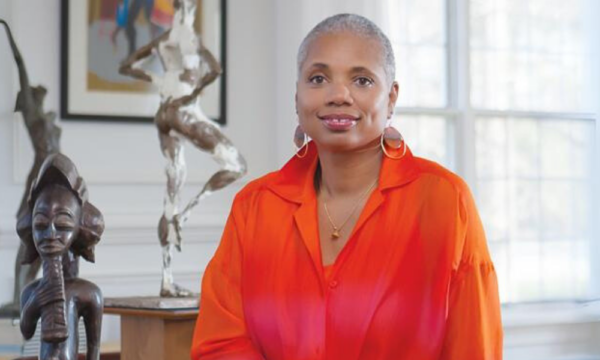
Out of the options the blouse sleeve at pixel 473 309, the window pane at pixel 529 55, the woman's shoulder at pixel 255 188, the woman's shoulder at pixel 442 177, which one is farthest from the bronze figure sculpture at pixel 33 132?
the window pane at pixel 529 55

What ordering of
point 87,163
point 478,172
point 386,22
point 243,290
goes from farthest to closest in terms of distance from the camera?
1. point 478,172
2. point 386,22
3. point 87,163
4. point 243,290

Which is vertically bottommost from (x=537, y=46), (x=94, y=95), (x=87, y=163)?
(x=87, y=163)

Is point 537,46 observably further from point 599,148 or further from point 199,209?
point 199,209

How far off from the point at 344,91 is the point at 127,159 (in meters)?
2.62

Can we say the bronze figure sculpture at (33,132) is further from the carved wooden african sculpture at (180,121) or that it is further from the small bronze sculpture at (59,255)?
the small bronze sculpture at (59,255)

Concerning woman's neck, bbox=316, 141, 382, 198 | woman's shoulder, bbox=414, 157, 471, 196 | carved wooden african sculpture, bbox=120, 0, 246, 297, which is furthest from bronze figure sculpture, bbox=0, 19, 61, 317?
woman's shoulder, bbox=414, 157, 471, 196

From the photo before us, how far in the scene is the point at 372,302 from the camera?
4.48ft

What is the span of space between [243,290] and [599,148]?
3.80m

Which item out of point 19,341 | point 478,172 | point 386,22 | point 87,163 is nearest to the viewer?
point 19,341

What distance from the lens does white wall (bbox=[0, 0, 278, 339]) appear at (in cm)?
373

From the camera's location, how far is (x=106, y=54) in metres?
3.88

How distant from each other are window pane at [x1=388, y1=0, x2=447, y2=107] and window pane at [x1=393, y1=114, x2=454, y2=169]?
0.08 metres

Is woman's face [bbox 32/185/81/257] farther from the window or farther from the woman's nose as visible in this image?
the window

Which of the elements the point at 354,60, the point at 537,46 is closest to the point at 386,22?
the point at 537,46
